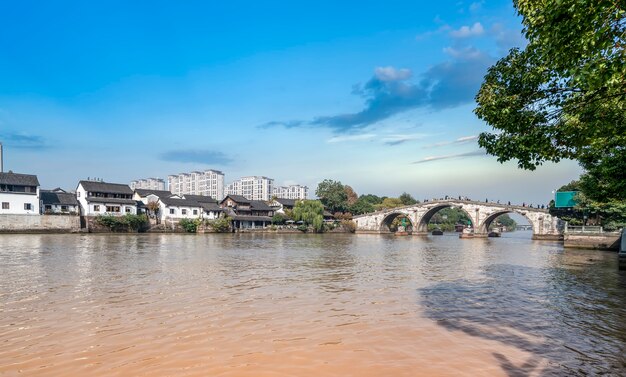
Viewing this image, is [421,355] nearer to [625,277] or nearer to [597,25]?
[597,25]

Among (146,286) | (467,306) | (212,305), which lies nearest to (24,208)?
(146,286)

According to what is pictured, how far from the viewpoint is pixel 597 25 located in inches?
245

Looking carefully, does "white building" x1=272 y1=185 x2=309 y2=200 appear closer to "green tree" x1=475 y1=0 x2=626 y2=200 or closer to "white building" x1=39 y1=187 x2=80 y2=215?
"white building" x1=39 y1=187 x2=80 y2=215

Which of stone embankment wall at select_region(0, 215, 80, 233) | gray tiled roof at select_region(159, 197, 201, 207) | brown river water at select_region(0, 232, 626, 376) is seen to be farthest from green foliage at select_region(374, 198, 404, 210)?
brown river water at select_region(0, 232, 626, 376)

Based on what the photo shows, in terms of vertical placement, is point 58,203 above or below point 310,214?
above

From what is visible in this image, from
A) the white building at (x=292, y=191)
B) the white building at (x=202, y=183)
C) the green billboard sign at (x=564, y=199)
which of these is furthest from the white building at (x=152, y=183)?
the green billboard sign at (x=564, y=199)

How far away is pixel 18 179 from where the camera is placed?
53094mm

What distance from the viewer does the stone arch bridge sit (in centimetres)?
6094

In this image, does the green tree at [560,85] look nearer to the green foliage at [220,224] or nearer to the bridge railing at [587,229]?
the bridge railing at [587,229]

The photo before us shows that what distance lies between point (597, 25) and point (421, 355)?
21.1 feet

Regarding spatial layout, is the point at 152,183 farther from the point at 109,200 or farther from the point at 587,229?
the point at 587,229

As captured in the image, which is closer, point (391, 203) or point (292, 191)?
point (391, 203)

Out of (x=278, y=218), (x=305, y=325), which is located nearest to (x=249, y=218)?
(x=278, y=218)

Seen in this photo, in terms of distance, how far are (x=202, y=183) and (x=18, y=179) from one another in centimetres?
12219
